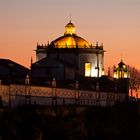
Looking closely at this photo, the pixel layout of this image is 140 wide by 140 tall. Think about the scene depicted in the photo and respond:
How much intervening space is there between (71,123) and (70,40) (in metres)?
40.4

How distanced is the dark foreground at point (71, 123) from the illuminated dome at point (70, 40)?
738 inches

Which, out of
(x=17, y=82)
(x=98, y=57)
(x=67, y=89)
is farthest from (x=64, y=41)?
(x=17, y=82)

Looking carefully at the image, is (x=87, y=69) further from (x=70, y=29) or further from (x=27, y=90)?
(x=27, y=90)

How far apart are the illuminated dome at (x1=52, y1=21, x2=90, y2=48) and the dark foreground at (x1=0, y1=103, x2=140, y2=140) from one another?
18.7 metres

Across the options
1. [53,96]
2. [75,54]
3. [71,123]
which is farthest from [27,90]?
[75,54]

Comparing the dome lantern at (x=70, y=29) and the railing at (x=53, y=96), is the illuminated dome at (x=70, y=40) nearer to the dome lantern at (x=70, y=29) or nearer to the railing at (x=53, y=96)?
the dome lantern at (x=70, y=29)

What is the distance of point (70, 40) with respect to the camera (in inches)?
7638

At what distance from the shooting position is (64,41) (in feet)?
635

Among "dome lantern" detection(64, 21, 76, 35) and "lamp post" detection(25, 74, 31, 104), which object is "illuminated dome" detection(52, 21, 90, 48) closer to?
"dome lantern" detection(64, 21, 76, 35)

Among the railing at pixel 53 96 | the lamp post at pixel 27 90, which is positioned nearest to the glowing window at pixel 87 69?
the railing at pixel 53 96

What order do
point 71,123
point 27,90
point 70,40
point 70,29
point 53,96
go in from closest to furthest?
point 71,123 → point 27,90 → point 53,96 → point 70,40 → point 70,29

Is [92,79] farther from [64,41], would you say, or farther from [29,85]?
[29,85]

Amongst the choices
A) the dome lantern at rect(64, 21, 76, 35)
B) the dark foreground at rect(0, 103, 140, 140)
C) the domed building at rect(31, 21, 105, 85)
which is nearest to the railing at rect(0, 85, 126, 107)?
the dark foreground at rect(0, 103, 140, 140)

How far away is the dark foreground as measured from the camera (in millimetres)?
144000
